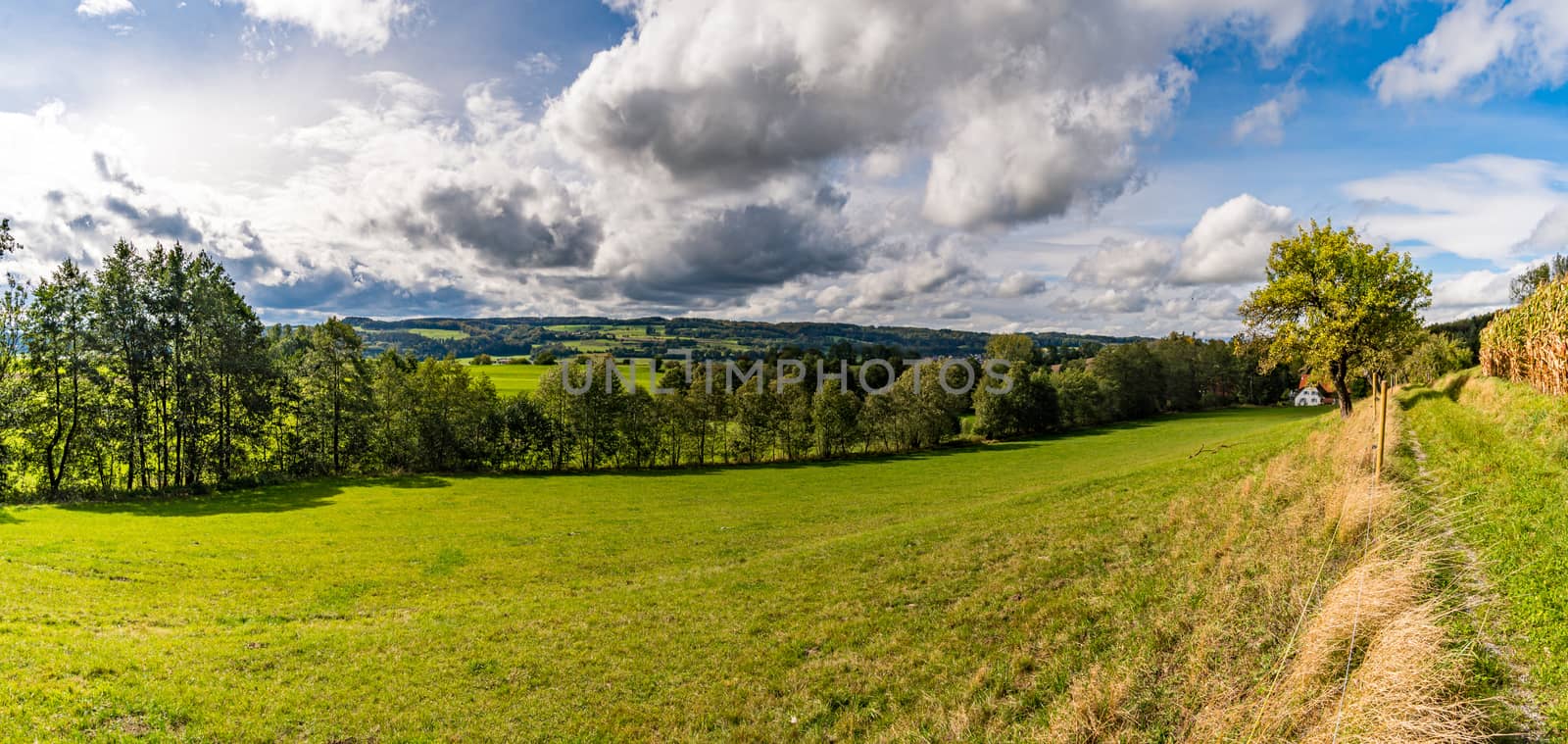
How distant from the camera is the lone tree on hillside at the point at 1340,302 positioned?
2683cm

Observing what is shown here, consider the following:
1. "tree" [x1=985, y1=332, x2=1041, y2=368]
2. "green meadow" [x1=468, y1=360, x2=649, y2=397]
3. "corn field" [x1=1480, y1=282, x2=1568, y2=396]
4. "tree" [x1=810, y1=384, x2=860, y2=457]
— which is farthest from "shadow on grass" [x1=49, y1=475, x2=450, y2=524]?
"tree" [x1=985, y1=332, x2=1041, y2=368]

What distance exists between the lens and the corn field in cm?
1689

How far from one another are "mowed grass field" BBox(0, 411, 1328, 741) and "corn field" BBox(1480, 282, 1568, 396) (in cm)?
767

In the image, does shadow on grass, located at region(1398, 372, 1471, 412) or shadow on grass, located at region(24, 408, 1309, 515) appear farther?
shadow on grass, located at region(24, 408, 1309, 515)

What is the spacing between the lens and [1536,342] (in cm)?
1941

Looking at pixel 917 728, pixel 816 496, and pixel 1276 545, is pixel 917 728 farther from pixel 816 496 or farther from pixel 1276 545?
pixel 816 496

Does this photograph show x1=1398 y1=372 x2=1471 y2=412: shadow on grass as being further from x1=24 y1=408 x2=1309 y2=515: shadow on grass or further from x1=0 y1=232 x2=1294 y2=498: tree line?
x1=24 y1=408 x2=1309 y2=515: shadow on grass

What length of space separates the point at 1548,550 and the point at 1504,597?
1.63 m

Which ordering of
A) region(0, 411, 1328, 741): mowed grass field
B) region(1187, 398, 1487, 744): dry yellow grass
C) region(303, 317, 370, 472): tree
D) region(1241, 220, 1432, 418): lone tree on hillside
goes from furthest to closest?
region(303, 317, 370, 472): tree → region(1241, 220, 1432, 418): lone tree on hillside → region(0, 411, 1328, 741): mowed grass field → region(1187, 398, 1487, 744): dry yellow grass

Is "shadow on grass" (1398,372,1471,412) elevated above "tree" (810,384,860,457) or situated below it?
above

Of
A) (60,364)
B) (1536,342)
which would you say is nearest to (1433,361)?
(1536,342)

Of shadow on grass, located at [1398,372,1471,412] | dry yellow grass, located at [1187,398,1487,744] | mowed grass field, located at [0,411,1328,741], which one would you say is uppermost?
shadow on grass, located at [1398,372,1471,412]

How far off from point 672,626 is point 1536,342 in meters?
29.3

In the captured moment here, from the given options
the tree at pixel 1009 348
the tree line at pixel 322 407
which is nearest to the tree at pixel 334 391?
the tree line at pixel 322 407
